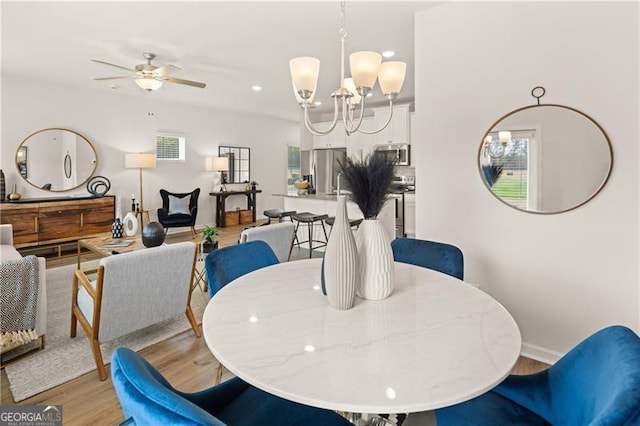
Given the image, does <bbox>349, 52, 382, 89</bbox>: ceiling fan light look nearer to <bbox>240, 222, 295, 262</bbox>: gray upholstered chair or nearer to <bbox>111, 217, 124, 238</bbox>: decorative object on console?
<bbox>240, 222, 295, 262</bbox>: gray upholstered chair

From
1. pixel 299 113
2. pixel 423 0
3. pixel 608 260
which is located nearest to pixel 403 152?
pixel 299 113

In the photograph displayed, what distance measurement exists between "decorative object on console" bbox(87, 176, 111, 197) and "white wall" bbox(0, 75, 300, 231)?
→ 0.34 ft

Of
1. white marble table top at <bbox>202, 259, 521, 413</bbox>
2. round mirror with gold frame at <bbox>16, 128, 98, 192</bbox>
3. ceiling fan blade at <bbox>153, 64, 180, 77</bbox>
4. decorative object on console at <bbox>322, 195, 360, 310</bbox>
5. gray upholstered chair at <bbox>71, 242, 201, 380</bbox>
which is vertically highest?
ceiling fan blade at <bbox>153, 64, 180, 77</bbox>

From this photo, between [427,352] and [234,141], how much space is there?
25.6ft

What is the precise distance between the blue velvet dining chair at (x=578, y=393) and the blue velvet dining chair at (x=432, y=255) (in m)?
0.73

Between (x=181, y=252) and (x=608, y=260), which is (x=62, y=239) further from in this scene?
(x=608, y=260)

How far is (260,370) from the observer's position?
35.3 inches

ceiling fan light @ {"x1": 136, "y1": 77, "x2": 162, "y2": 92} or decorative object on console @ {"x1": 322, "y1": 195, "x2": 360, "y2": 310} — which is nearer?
decorative object on console @ {"x1": 322, "y1": 195, "x2": 360, "y2": 310}

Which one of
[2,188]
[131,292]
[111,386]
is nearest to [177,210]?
[2,188]

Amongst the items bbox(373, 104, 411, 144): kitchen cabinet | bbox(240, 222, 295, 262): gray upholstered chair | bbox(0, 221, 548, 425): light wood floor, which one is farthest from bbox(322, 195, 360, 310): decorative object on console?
bbox(373, 104, 411, 144): kitchen cabinet

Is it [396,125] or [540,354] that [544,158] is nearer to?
[540,354]

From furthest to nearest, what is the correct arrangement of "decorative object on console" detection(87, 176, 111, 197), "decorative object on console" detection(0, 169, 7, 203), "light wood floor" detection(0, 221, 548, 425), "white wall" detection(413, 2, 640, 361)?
"decorative object on console" detection(87, 176, 111, 197) → "decorative object on console" detection(0, 169, 7, 203) → "white wall" detection(413, 2, 640, 361) → "light wood floor" detection(0, 221, 548, 425)

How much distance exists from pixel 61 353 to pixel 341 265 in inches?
94.5

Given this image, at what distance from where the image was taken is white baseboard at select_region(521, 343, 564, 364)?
2.31 m
